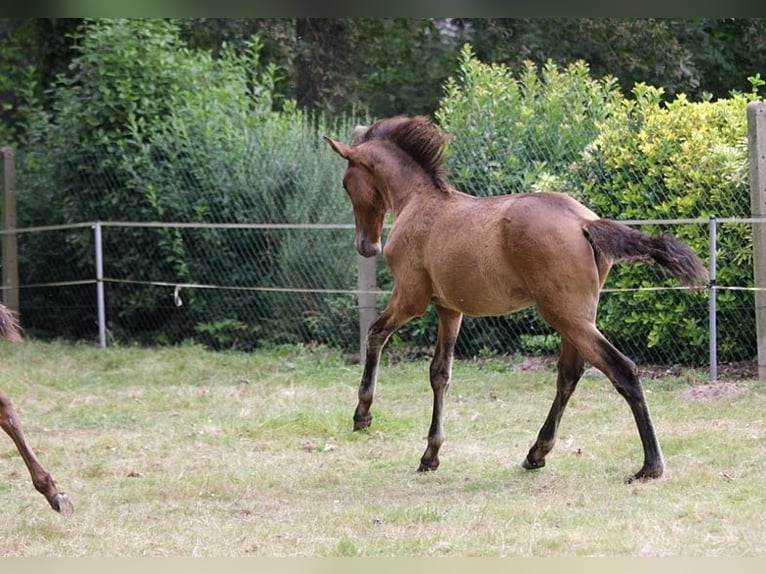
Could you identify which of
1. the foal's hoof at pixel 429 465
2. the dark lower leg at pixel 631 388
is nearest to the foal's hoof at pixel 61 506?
the foal's hoof at pixel 429 465

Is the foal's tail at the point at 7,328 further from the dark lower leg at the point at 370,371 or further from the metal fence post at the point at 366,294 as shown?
the metal fence post at the point at 366,294

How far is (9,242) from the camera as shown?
38.8 feet

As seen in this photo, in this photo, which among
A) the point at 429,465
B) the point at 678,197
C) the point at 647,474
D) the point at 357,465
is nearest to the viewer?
the point at 647,474

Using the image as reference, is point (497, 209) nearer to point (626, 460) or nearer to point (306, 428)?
point (626, 460)

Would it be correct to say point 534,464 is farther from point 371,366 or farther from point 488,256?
point 488,256

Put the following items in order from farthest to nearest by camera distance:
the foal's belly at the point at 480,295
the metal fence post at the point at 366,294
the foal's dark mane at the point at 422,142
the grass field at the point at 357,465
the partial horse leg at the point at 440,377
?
1. the metal fence post at the point at 366,294
2. the foal's dark mane at the point at 422,142
3. the partial horse leg at the point at 440,377
4. the foal's belly at the point at 480,295
5. the grass field at the point at 357,465

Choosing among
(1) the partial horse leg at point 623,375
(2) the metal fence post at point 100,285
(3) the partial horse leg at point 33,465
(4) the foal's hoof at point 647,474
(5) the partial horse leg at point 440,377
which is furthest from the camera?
(2) the metal fence post at point 100,285

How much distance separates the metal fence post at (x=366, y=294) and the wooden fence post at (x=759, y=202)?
3.51m

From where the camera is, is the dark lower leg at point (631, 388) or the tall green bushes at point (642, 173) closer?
the dark lower leg at point (631, 388)

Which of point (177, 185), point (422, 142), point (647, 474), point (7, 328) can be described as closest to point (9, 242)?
point (177, 185)

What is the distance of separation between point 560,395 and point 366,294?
4.31 m

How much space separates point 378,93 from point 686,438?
33.9ft

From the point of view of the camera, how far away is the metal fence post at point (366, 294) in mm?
9859

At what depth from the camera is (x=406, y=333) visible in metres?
10.3
